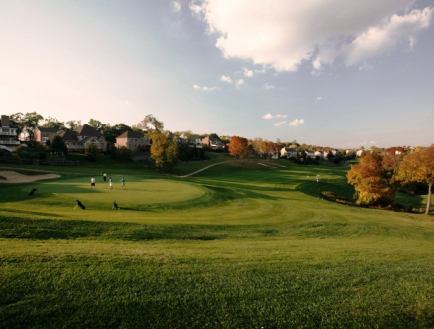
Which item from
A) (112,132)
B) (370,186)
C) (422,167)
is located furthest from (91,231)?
(112,132)

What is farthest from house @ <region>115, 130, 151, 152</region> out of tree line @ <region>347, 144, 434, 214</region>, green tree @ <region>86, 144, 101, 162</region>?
tree line @ <region>347, 144, 434, 214</region>

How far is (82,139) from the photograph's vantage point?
8388 cm

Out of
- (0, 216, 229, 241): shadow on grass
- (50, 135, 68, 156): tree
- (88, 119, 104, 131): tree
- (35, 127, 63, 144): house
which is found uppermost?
(88, 119, 104, 131): tree

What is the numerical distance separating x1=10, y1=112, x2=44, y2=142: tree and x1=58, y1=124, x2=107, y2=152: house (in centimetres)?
1919

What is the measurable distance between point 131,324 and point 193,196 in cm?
2128

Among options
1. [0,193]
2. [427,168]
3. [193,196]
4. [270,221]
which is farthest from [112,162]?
[427,168]

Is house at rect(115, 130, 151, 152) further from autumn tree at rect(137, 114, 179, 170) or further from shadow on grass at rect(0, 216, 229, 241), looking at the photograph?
shadow on grass at rect(0, 216, 229, 241)

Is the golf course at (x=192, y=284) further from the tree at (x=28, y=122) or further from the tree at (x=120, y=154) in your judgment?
the tree at (x=28, y=122)

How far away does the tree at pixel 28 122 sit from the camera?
88625 mm

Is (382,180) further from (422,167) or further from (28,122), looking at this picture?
(28,122)

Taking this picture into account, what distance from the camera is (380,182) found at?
3666cm

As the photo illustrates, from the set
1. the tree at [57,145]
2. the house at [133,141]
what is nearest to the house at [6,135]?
the tree at [57,145]

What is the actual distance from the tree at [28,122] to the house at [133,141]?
3493cm

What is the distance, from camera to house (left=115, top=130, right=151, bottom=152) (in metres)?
89.2
